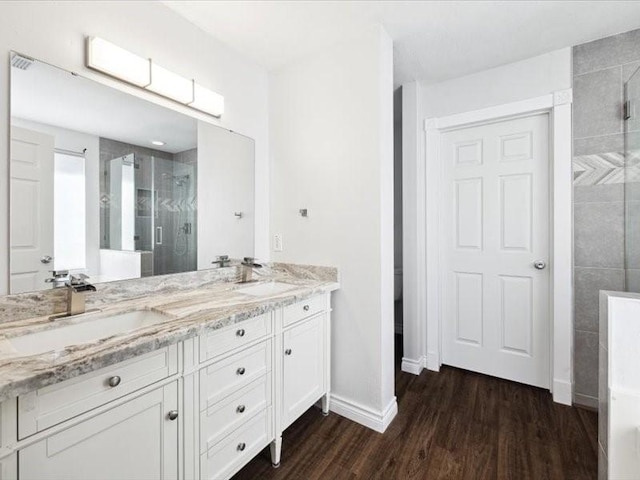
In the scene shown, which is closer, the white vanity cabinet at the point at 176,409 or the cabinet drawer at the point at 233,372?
the white vanity cabinet at the point at 176,409

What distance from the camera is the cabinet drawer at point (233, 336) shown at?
122 centimetres

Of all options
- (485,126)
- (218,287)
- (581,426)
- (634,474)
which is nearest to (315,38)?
(485,126)

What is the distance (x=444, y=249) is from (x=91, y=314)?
244 cm

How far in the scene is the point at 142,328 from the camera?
1.08 meters

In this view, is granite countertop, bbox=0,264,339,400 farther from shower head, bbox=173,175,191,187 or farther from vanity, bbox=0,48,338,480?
shower head, bbox=173,175,191,187

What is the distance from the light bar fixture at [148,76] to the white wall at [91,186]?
1.08ft

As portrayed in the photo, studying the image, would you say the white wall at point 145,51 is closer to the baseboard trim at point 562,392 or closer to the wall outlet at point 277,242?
the wall outlet at point 277,242

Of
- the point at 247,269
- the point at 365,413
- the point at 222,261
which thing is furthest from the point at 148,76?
the point at 365,413

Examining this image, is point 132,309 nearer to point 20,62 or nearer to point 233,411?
point 233,411

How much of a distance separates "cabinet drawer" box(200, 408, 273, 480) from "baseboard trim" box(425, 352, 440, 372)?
1.60 metres

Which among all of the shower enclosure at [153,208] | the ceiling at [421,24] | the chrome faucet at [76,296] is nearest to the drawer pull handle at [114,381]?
the chrome faucet at [76,296]

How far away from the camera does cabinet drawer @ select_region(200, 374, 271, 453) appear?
122cm

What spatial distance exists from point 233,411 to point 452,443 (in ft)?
4.07

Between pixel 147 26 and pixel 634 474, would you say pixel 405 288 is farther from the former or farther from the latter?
pixel 147 26
